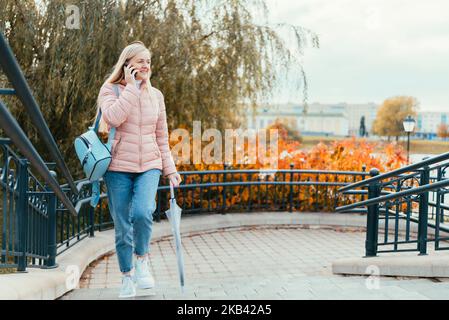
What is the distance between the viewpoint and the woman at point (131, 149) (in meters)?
3.68

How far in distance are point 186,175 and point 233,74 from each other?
90.1 inches

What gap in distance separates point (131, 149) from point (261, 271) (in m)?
2.84

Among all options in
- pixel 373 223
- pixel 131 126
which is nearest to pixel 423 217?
pixel 373 223

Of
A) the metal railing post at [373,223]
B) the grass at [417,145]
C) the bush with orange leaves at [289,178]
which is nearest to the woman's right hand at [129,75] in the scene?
the grass at [417,145]

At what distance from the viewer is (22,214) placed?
A: 13.3ft

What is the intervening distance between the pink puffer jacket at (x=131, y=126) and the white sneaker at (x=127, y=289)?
0.80 meters

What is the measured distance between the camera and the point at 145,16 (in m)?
9.07

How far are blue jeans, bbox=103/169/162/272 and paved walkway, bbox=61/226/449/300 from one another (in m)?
0.41

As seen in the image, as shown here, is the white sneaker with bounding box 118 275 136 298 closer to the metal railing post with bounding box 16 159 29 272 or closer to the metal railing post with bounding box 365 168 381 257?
the metal railing post with bounding box 16 159 29 272

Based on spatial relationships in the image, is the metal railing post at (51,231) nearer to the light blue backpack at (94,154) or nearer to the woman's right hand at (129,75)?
the light blue backpack at (94,154)

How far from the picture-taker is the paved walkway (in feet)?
13.0

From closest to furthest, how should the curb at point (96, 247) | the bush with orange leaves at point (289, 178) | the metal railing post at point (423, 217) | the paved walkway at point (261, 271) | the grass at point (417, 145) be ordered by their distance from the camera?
the curb at point (96, 247), the paved walkway at point (261, 271), the metal railing post at point (423, 217), the bush with orange leaves at point (289, 178), the grass at point (417, 145)
